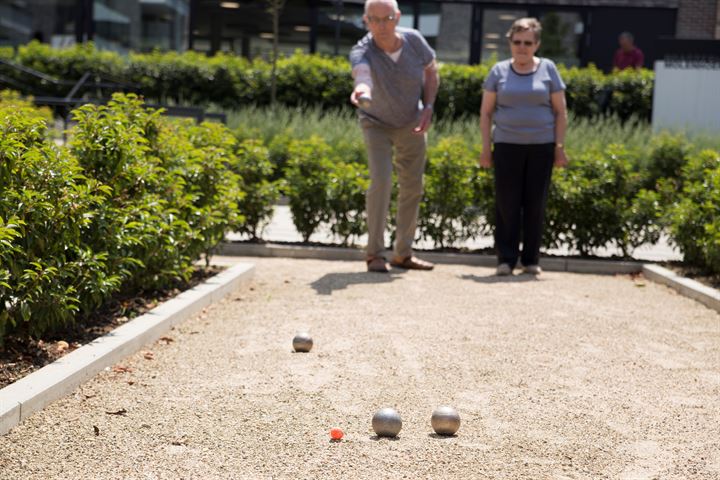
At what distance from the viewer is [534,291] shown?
8.34m

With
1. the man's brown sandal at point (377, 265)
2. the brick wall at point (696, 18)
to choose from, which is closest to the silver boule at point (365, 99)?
the man's brown sandal at point (377, 265)

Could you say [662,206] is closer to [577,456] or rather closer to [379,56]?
[379,56]

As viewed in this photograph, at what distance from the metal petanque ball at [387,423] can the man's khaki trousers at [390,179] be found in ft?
15.4

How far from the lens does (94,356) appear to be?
5.25 metres

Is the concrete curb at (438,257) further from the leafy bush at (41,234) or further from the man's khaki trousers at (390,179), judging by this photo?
the leafy bush at (41,234)

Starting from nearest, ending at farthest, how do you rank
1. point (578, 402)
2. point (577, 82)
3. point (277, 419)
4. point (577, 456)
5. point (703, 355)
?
1. point (577, 456)
2. point (277, 419)
3. point (578, 402)
4. point (703, 355)
5. point (577, 82)

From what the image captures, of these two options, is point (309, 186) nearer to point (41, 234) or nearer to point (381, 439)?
point (41, 234)

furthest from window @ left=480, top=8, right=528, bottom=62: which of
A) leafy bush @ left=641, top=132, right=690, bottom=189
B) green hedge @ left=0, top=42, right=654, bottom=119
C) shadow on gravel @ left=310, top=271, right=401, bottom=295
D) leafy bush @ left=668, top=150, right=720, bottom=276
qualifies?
shadow on gravel @ left=310, top=271, right=401, bottom=295

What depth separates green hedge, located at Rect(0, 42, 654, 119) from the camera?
65.3ft

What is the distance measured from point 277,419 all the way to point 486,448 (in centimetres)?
83

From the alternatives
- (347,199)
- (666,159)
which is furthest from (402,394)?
(666,159)

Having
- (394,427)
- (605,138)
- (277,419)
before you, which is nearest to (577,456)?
(394,427)

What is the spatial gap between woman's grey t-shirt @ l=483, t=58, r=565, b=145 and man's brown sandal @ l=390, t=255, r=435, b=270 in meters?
1.14

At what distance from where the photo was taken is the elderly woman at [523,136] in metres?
9.07
